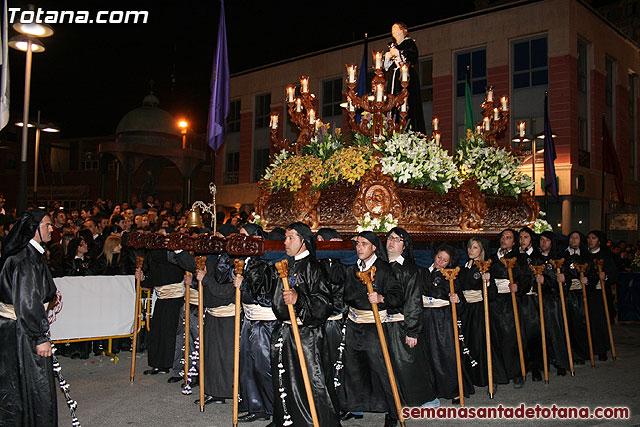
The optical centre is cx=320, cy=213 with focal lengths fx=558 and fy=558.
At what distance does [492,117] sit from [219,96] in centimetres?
452

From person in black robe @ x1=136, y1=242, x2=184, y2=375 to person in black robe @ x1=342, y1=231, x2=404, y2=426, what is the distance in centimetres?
298

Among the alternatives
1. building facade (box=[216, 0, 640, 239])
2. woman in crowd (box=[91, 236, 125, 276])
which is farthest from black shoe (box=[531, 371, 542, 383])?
building facade (box=[216, 0, 640, 239])

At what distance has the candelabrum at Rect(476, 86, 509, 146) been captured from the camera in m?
9.11

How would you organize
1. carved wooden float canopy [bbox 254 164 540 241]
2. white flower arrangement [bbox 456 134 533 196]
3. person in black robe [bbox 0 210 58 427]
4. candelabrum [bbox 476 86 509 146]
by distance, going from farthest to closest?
candelabrum [bbox 476 86 509 146], white flower arrangement [bbox 456 134 533 196], carved wooden float canopy [bbox 254 164 540 241], person in black robe [bbox 0 210 58 427]

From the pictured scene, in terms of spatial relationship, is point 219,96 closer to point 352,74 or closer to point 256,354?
point 352,74

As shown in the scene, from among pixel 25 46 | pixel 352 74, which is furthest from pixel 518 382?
pixel 25 46

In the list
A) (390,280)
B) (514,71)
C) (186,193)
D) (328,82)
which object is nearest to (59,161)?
(328,82)

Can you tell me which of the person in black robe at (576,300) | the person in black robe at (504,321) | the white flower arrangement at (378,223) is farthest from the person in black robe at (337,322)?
the person in black robe at (576,300)

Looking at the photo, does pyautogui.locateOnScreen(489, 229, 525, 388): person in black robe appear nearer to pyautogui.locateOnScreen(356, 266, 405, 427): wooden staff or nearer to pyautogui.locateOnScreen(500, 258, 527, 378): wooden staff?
pyautogui.locateOnScreen(500, 258, 527, 378): wooden staff

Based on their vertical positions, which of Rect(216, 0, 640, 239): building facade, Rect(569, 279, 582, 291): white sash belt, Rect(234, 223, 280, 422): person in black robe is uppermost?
Rect(216, 0, 640, 239): building facade

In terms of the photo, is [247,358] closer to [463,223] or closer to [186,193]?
[463,223]

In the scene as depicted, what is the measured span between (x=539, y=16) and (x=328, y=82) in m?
10.1

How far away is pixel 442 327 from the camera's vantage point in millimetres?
6637

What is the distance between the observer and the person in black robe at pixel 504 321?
7316mm
